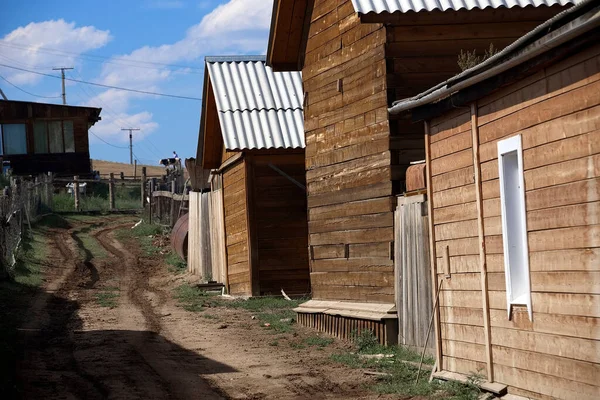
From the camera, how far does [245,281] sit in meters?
20.2

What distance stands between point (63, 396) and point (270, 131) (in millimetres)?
10866

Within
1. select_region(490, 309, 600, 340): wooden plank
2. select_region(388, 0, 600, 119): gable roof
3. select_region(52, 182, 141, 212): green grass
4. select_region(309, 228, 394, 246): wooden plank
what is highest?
select_region(52, 182, 141, 212): green grass

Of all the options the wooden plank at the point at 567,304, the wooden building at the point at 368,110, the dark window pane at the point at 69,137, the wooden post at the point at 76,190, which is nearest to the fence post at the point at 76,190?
the wooden post at the point at 76,190

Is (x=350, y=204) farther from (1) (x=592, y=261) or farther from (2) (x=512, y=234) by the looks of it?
(1) (x=592, y=261)

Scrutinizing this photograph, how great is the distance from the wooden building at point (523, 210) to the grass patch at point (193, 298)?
9.24 m

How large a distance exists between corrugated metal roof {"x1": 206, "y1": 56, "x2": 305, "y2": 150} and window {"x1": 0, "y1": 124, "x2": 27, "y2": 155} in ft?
91.0

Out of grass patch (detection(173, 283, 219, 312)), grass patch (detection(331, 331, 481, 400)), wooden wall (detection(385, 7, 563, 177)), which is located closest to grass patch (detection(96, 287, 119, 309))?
grass patch (detection(173, 283, 219, 312))

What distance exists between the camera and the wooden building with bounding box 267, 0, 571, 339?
12406 mm

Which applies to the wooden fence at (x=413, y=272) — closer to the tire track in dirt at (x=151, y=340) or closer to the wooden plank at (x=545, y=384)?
the wooden plank at (x=545, y=384)

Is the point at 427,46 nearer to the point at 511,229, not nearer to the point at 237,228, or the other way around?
the point at 511,229

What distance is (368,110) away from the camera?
13.0m

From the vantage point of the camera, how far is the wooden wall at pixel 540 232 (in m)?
6.97

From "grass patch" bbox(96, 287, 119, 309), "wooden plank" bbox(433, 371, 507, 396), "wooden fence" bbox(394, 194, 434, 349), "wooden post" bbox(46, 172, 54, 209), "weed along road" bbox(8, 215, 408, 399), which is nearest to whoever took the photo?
"wooden plank" bbox(433, 371, 507, 396)

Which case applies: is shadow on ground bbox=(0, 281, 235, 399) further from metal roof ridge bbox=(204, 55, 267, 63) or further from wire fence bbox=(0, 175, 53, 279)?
metal roof ridge bbox=(204, 55, 267, 63)
